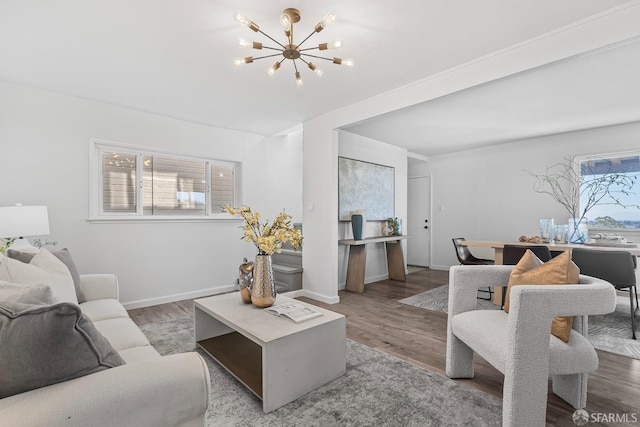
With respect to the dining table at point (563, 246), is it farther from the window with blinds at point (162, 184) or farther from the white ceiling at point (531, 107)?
the window with blinds at point (162, 184)

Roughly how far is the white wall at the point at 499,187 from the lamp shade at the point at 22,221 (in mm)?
6022

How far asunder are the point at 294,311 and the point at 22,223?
2376 millimetres

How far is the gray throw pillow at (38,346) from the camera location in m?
0.79

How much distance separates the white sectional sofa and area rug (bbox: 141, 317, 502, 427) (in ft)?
2.67

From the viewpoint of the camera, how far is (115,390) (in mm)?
851

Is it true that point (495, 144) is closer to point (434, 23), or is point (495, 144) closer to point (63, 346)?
point (434, 23)

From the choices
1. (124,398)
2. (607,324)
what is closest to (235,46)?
(124,398)

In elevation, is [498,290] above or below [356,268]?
below

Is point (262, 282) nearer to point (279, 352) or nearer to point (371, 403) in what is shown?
point (279, 352)

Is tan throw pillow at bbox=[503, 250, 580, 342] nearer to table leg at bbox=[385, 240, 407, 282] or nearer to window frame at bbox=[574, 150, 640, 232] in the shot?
table leg at bbox=[385, 240, 407, 282]

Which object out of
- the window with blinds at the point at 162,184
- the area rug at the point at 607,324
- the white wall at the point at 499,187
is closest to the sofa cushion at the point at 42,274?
the window with blinds at the point at 162,184

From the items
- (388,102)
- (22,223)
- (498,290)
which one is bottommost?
(498,290)

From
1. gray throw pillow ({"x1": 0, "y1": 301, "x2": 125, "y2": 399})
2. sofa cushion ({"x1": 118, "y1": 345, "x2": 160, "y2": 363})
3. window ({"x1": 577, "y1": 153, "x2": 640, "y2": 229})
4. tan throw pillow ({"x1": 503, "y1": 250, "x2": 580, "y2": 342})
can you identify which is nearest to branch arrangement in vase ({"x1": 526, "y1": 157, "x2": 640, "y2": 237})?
window ({"x1": 577, "y1": 153, "x2": 640, "y2": 229})

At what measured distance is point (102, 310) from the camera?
208 cm
